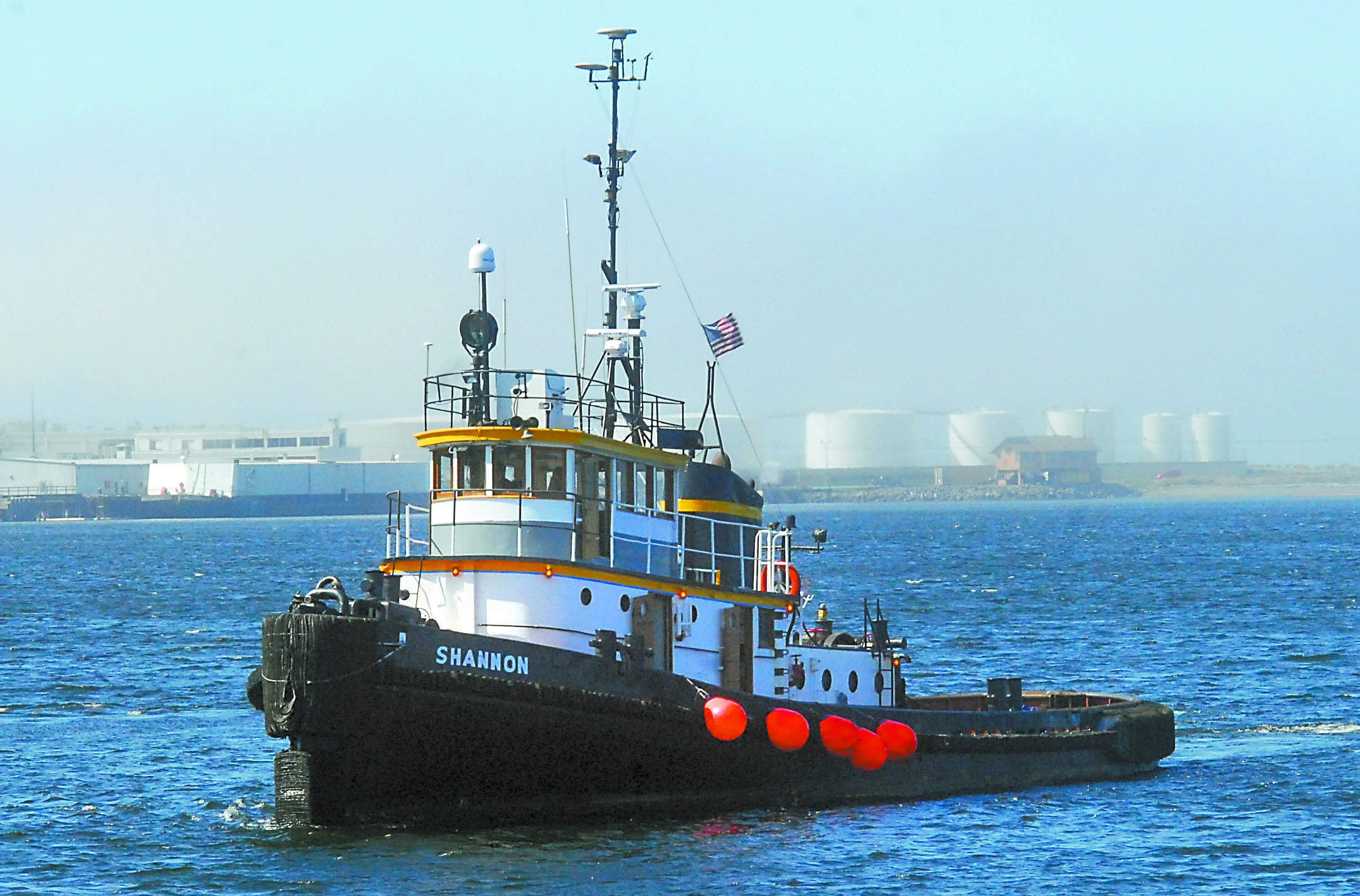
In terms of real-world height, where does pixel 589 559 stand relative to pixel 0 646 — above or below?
above

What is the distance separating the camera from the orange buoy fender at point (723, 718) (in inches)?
817

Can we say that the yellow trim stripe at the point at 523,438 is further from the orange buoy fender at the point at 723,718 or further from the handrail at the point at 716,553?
the orange buoy fender at the point at 723,718

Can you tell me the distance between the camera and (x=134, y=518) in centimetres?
19750

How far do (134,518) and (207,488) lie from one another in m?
9.47

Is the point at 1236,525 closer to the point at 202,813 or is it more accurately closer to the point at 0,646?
the point at 0,646

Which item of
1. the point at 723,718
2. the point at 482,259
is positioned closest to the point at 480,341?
the point at 482,259

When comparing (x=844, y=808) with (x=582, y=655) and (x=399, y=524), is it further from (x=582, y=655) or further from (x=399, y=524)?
(x=399, y=524)

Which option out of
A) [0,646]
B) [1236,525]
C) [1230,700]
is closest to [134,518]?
[1236,525]

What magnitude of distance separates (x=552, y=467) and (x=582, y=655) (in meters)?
2.49

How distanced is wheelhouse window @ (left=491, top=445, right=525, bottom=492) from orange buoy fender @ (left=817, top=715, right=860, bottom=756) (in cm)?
513

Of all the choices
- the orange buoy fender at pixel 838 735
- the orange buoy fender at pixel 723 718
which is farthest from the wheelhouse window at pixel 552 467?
the orange buoy fender at pixel 838 735

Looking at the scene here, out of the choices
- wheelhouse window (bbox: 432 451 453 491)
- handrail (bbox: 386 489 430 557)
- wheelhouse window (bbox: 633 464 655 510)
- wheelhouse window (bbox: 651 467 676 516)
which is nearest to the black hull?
handrail (bbox: 386 489 430 557)

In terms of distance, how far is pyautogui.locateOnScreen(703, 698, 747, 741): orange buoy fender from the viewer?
20.8 meters

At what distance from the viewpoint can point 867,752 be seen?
22.7 m
